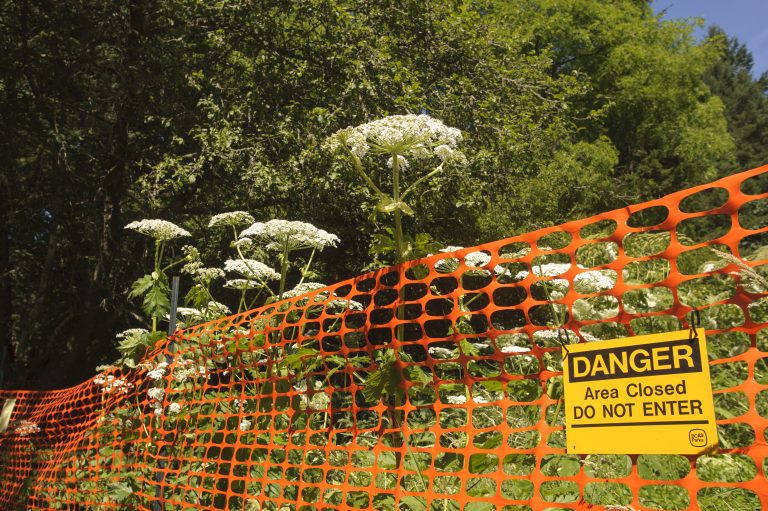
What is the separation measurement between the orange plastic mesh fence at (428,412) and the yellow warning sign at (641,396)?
0.26 ft

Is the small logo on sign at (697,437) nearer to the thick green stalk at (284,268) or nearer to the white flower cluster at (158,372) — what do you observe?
the thick green stalk at (284,268)

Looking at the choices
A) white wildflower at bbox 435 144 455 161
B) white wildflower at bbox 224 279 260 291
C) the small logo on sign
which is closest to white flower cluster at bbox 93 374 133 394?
white wildflower at bbox 224 279 260 291

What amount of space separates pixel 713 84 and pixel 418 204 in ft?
137

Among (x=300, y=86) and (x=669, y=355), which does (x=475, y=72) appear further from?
(x=669, y=355)

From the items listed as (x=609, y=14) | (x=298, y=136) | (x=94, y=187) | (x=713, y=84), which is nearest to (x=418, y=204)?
(x=298, y=136)

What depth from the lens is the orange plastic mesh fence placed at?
1.98 m

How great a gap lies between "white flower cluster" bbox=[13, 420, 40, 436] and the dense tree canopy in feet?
10.1

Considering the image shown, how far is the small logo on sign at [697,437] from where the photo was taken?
164cm

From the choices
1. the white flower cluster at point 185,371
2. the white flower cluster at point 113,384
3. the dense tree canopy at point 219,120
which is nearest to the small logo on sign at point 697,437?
the white flower cluster at point 185,371

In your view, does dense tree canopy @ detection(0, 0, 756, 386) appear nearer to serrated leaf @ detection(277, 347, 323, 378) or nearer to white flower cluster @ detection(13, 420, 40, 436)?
white flower cluster @ detection(13, 420, 40, 436)

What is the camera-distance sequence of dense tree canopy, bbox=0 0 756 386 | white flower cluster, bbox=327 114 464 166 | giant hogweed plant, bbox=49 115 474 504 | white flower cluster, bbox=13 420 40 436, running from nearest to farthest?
1. giant hogweed plant, bbox=49 115 474 504
2. white flower cluster, bbox=327 114 464 166
3. white flower cluster, bbox=13 420 40 436
4. dense tree canopy, bbox=0 0 756 386

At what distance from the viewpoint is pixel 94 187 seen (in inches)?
356

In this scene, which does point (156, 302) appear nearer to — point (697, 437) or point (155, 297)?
point (155, 297)

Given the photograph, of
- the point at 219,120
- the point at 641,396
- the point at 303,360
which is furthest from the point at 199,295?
the point at 219,120
